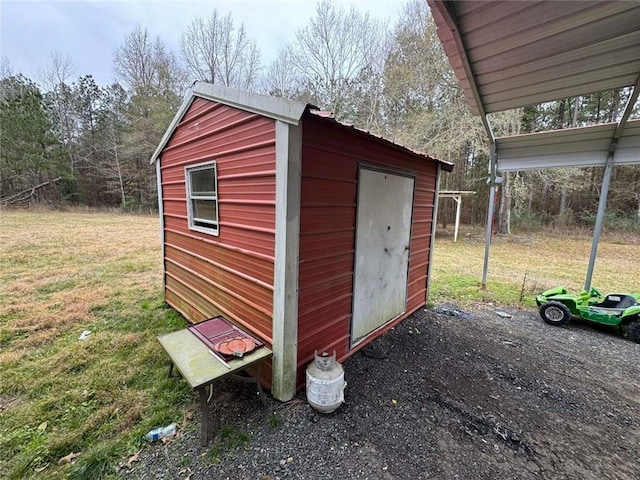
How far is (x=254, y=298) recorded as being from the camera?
92.6 inches

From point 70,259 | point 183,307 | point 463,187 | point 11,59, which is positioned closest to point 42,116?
point 11,59

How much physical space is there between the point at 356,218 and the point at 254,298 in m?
1.19

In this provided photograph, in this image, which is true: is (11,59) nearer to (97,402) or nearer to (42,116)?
(42,116)

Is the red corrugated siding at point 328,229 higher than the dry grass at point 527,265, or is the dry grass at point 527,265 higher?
the red corrugated siding at point 328,229

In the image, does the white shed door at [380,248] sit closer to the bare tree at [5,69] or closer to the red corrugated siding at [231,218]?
the red corrugated siding at [231,218]

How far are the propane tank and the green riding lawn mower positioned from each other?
3448 mm

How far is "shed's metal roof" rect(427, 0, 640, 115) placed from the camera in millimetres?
1654

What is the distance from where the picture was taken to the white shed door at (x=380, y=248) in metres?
2.74

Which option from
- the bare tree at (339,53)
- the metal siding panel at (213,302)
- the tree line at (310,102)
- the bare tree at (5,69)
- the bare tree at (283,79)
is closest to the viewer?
the metal siding panel at (213,302)

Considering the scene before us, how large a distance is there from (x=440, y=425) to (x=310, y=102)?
7872 millimetres

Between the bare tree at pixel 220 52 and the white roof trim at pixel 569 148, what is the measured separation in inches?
568

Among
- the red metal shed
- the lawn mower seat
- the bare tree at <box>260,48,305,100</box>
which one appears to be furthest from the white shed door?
the bare tree at <box>260,48,305,100</box>

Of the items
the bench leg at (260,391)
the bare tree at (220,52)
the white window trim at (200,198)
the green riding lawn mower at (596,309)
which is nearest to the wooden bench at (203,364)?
the bench leg at (260,391)

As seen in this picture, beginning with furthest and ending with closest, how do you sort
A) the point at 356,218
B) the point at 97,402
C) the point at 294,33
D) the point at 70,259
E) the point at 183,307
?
1. the point at 294,33
2. the point at 70,259
3. the point at 183,307
4. the point at 356,218
5. the point at 97,402
